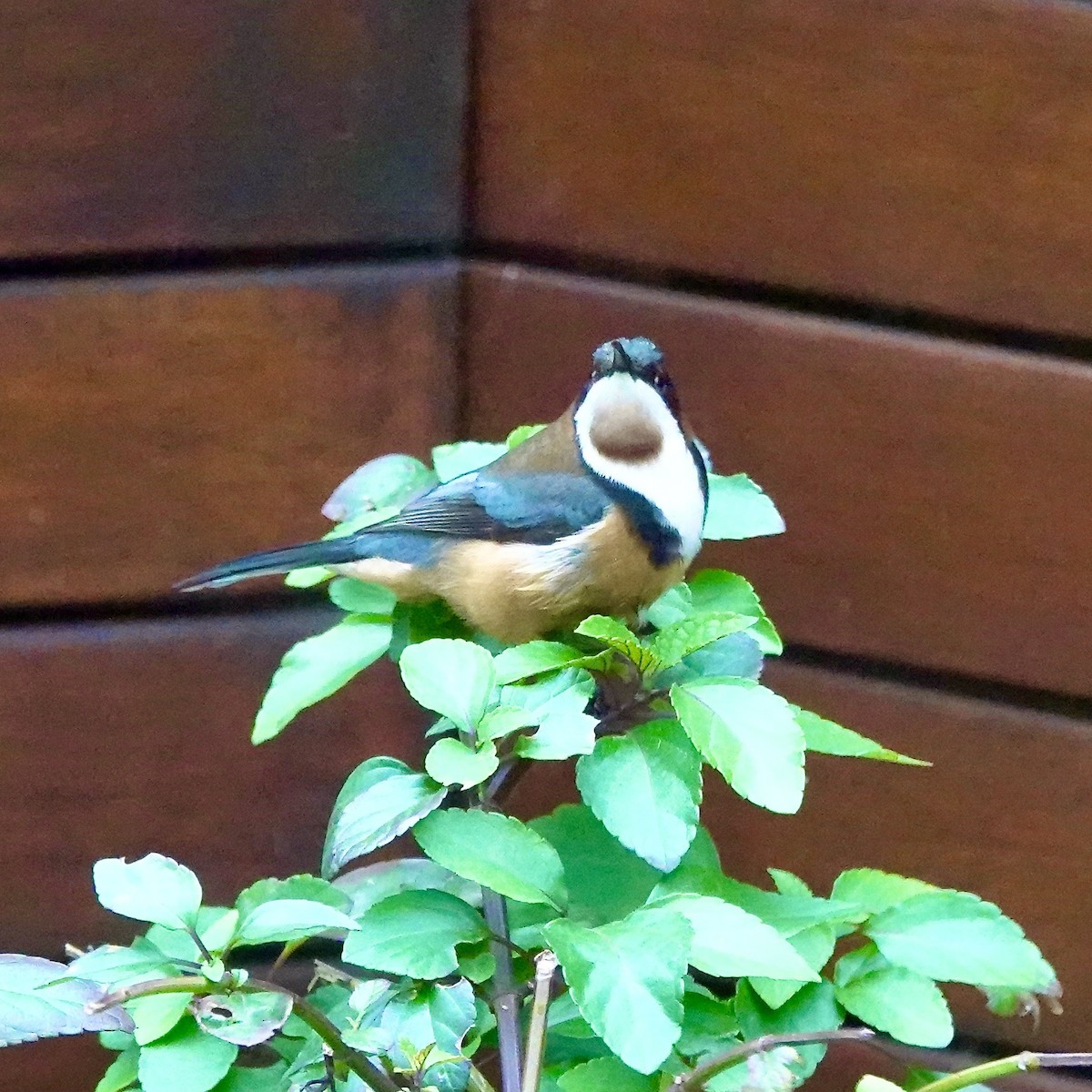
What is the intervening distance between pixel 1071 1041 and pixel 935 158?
1006 millimetres

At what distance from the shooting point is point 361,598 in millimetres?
931

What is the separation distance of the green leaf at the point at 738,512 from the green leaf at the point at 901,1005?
1.05 feet

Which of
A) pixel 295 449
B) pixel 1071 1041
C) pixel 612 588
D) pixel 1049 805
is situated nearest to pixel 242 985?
pixel 612 588

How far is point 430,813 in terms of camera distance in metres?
0.64

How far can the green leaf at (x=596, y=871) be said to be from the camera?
69 cm

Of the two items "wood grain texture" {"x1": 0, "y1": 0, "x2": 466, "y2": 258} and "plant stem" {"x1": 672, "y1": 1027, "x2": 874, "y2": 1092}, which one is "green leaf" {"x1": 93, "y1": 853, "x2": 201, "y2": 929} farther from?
"wood grain texture" {"x1": 0, "y1": 0, "x2": 466, "y2": 258}

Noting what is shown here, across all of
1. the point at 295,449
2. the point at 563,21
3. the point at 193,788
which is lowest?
the point at 193,788

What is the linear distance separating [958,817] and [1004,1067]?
85cm

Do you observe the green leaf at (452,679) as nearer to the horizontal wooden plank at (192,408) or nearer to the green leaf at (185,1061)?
the green leaf at (185,1061)

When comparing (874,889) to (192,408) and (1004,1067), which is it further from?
(192,408)

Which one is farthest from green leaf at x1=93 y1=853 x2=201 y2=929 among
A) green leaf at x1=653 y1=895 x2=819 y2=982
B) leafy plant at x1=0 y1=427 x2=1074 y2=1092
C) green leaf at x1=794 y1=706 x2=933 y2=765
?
green leaf at x1=794 y1=706 x2=933 y2=765

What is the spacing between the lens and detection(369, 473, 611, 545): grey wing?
3.45 feet

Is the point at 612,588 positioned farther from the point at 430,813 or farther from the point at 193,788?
the point at 193,788

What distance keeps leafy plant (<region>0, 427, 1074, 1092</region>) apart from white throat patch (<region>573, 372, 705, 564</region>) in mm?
254
